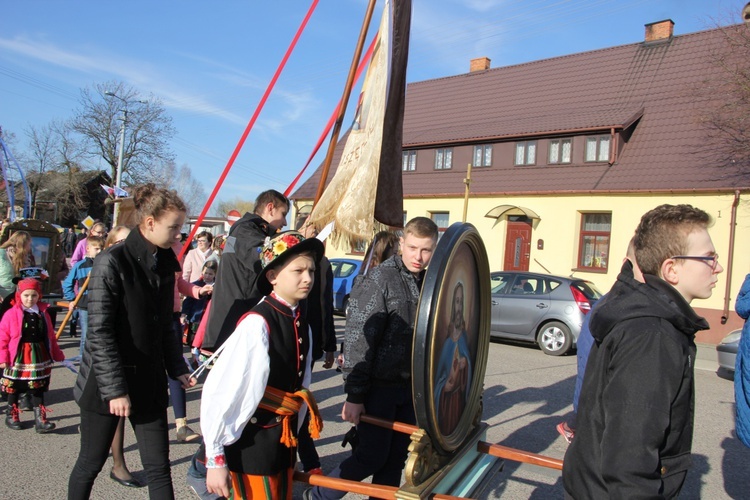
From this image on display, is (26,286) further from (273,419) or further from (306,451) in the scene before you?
(273,419)

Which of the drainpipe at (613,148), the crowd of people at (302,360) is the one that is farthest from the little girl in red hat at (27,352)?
the drainpipe at (613,148)

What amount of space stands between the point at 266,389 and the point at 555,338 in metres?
9.92

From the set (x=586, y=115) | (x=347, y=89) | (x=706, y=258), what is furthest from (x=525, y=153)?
(x=706, y=258)

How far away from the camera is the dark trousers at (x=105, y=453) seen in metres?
3.01

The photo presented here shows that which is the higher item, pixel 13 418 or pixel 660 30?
pixel 660 30

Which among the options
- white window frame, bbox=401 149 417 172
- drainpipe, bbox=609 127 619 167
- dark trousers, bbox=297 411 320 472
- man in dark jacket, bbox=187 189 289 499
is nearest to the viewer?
man in dark jacket, bbox=187 189 289 499

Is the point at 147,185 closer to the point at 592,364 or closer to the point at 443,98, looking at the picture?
the point at 592,364

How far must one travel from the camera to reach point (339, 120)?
10.5ft

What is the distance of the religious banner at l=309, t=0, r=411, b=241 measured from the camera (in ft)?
11.0

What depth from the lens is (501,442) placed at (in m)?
5.70

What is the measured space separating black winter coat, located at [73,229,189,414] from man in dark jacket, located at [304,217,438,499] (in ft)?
3.42

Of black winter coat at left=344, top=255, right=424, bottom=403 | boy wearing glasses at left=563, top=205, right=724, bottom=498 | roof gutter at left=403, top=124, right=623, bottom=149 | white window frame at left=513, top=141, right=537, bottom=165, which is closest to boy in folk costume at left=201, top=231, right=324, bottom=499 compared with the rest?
black winter coat at left=344, top=255, right=424, bottom=403

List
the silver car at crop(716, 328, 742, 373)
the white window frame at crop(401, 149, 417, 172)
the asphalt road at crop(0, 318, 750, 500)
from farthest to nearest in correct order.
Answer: the white window frame at crop(401, 149, 417, 172) < the silver car at crop(716, 328, 742, 373) < the asphalt road at crop(0, 318, 750, 500)

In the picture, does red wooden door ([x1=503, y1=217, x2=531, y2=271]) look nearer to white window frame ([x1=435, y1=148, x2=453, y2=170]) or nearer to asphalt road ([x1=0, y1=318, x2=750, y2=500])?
white window frame ([x1=435, y1=148, x2=453, y2=170])
